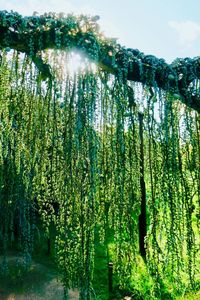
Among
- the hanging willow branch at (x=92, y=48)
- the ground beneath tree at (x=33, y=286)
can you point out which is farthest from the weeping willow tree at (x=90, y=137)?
the ground beneath tree at (x=33, y=286)

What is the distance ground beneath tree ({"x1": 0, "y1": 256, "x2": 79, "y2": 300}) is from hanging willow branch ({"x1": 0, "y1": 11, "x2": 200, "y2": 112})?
5.76m

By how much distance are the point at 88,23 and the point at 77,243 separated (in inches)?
65.8

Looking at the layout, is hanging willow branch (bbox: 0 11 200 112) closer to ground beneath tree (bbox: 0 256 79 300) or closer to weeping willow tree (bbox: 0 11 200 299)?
weeping willow tree (bbox: 0 11 200 299)

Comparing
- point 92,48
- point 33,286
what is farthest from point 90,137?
point 33,286

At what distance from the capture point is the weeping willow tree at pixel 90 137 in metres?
Result: 2.84

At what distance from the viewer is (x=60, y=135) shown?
2.95m

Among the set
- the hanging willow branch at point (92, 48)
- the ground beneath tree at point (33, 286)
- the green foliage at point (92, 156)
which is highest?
the hanging willow branch at point (92, 48)

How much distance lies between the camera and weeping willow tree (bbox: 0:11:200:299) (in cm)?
284

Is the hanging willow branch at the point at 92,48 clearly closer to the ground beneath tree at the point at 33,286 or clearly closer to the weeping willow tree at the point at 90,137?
the weeping willow tree at the point at 90,137

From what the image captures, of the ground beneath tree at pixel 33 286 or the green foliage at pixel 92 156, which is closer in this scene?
the green foliage at pixel 92 156

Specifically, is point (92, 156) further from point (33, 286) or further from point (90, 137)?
point (33, 286)

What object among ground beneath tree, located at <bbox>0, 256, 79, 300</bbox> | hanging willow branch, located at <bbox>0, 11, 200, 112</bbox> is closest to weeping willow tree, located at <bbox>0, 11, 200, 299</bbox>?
hanging willow branch, located at <bbox>0, 11, 200, 112</bbox>

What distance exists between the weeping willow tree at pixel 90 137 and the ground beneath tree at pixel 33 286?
537 cm

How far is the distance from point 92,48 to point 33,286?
7.75 meters
